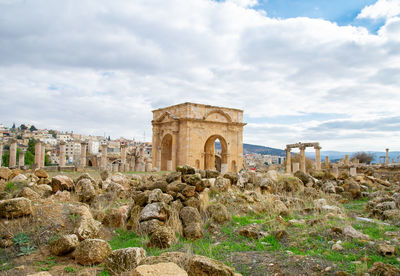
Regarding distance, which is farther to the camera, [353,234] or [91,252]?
[353,234]

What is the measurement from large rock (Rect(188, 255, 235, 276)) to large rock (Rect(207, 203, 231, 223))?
142 inches

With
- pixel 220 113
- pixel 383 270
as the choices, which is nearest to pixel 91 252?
pixel 383 270

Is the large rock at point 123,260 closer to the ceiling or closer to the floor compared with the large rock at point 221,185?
closer to the floor

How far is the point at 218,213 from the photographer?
7.34 meters

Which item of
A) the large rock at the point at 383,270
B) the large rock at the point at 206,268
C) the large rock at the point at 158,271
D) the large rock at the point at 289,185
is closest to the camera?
the large rock at the point at 158,271

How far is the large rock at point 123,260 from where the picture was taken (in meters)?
4.23

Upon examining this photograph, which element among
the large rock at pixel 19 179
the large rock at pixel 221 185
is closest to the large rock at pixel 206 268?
the large rock at pixel 221 185

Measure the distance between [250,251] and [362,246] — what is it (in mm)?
1911

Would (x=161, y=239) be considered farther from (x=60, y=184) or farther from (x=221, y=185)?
(x=60, y=184)

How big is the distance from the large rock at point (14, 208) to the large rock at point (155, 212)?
239 centimetres

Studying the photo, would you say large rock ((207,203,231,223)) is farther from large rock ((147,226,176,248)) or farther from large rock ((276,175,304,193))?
large rock ((276,175,304,193))

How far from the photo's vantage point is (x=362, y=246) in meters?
5.09

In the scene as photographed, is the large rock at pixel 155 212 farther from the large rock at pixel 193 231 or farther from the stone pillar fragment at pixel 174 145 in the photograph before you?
the stone pillar fragment at pixel 174 145

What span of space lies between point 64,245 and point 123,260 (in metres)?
1.51
